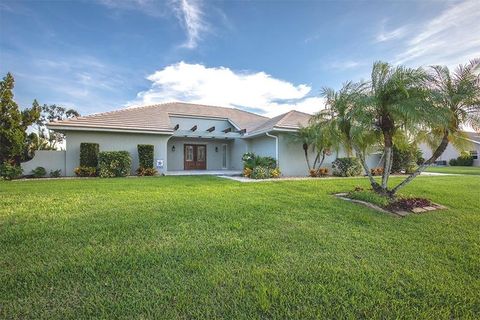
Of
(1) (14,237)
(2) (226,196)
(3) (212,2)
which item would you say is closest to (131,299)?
(1) (14,237)

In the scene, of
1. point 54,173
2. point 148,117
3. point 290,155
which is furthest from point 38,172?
point 290,155

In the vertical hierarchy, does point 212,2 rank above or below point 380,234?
above

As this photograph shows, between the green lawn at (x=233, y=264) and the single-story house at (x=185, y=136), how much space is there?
9.88 meters

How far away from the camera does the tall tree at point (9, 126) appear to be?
512 inches

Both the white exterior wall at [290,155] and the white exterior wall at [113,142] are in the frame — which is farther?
the white exterior wall at [290,155]

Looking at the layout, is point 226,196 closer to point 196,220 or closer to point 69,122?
point 196,220

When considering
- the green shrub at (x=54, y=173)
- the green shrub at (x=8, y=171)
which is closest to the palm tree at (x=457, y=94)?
the green shrub at (x=54, y=173)

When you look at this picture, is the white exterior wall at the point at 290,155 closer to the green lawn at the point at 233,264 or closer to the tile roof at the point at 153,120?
the tile roof at the point at 153,120

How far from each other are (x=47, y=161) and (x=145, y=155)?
18.2 ft

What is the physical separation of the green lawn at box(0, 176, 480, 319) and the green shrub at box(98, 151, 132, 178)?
8.17m

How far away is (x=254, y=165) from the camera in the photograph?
→ 14086 millimetres

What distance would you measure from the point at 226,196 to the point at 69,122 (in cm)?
1230

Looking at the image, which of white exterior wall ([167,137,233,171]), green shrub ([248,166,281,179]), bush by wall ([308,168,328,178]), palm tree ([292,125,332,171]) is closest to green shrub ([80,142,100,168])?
white exterior wall ([167,137,233,171])

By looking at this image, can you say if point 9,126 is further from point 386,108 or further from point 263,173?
point 386,108
